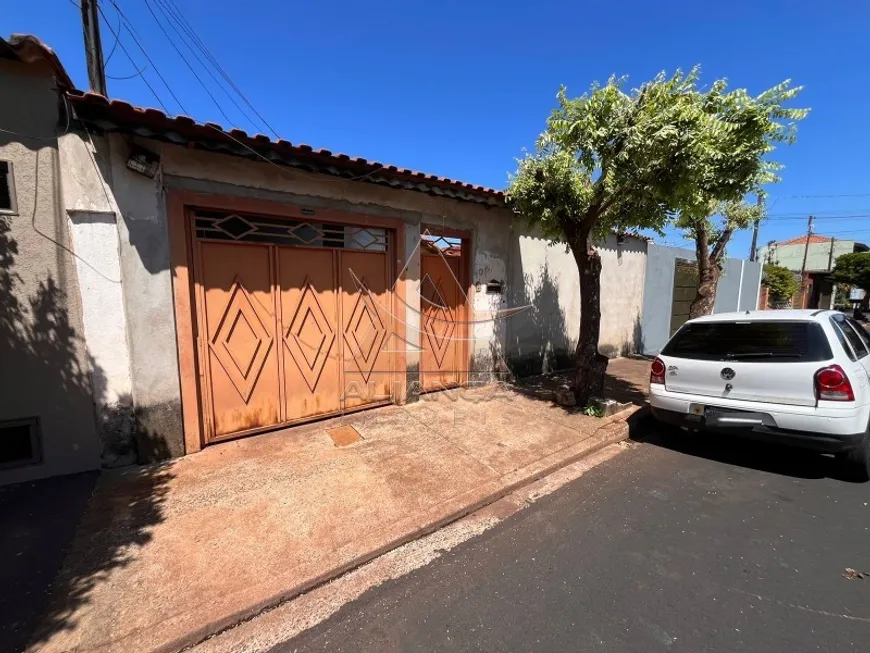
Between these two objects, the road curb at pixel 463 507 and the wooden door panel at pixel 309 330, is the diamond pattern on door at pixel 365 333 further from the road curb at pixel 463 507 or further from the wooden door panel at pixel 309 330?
the road curb at pixel 463 507

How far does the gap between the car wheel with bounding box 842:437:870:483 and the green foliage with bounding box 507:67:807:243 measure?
9.36 feet

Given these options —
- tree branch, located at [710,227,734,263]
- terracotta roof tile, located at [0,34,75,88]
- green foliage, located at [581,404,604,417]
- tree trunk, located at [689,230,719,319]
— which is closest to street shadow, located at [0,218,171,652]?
terracotta roof tile, located at [0,34,75,88]

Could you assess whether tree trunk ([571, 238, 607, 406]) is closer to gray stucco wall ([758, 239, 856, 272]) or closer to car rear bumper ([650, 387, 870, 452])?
car rear bumper ([650, 387, 870, 452])

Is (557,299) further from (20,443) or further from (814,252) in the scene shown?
(814,252)

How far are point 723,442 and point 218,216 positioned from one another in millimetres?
6497

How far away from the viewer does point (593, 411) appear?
5.24 meters

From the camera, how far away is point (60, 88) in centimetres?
318

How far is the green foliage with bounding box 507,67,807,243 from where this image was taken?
3.91 m

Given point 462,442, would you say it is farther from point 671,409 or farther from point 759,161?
point 759,161

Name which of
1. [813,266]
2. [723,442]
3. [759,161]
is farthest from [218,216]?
[813,266]

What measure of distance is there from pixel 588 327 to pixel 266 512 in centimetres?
456

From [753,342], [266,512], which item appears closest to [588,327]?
[753,342]

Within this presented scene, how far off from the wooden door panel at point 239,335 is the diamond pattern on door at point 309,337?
26cm

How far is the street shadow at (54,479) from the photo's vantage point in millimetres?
2424
